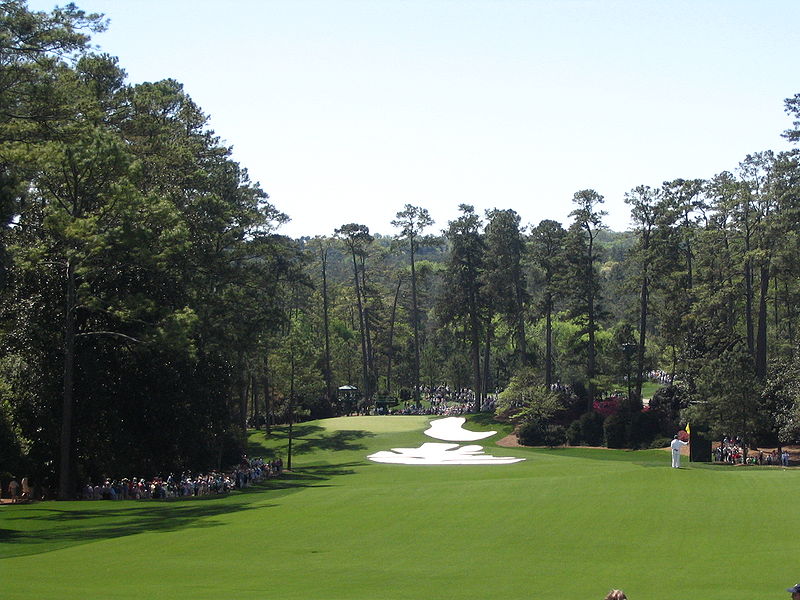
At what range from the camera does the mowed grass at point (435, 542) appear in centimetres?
1569

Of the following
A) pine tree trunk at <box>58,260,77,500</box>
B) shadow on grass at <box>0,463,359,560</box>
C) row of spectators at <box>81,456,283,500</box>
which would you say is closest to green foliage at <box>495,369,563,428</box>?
row of spectators at <box>81,456,283,500</box>

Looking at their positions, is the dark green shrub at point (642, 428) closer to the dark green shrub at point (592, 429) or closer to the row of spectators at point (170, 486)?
the dark green shrub at point (592, 429)

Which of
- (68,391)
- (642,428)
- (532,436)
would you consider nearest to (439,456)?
(532,436)

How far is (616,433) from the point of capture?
205 ft

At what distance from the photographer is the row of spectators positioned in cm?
3678

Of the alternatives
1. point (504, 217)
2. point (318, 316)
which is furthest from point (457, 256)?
point (318, 316)

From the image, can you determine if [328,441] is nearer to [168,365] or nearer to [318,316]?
[168,365]

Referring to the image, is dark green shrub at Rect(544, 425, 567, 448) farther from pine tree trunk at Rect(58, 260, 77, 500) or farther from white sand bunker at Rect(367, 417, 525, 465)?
pine tree trunk at Rect(58, 260, 77, 500)

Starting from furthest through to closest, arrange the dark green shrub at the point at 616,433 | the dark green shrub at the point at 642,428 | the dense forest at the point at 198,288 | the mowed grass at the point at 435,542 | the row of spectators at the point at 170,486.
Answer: the dark green shrub at the point at 616,433 → the dark green shrub at the point at 642,428 → the row of spectators at the point at 170,486 → the dense forest at the point at 198,288 → the mowed grass at the point at 435,542

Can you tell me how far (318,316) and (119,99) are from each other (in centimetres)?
7564

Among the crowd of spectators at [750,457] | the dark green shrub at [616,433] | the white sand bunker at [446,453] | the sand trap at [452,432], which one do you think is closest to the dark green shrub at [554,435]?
the dark green shrub at [616,433]

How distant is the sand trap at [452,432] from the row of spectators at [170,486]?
25.0 metres

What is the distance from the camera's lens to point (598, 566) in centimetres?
1727

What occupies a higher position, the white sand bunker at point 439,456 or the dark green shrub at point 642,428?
the dark green shrub at point 642,428
